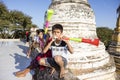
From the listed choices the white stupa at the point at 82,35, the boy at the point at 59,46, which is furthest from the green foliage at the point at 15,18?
the boy at the point at 59,46

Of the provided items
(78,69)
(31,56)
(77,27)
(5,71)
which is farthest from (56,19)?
(5,71)

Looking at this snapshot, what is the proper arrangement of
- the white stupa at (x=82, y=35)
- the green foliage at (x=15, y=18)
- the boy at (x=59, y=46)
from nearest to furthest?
the boy at (x=59, y=46)
the white stupa at (x=82, y=35)
the green foliage at (x=15, y=18)

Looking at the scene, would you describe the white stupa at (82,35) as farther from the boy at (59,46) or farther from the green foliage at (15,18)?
the green foliage at (15,18)

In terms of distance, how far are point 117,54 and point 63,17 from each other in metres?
7.95

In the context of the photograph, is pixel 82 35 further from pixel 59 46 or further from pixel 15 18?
pixel 15 18

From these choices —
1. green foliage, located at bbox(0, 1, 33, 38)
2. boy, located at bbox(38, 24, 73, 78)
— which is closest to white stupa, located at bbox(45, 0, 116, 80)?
boy, located at bbox(38, 24, 73, 78)

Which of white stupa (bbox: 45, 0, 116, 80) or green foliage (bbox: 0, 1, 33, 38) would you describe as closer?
white stupa (bbox: 45, 0, 116, 80)

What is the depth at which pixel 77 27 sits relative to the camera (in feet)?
26.7

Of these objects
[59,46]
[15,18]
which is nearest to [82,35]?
[59,46]

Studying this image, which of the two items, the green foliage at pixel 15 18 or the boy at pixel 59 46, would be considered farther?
the green foliage at pixel 15 18

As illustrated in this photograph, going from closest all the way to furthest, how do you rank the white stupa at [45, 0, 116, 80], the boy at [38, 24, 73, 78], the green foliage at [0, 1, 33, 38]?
the boy at [38, 24, 73, 78], the white stupa at [45, 0, 116, 80], the green foliage at [0, 1, 33, 38]

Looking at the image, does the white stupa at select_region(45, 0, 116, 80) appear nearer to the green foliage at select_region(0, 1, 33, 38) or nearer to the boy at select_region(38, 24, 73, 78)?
the boy at select_region(38, 24, 73, 78)

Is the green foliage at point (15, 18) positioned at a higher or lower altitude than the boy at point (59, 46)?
higher

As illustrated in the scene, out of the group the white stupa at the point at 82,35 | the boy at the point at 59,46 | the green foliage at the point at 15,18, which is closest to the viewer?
the boy at the point at 59,46
